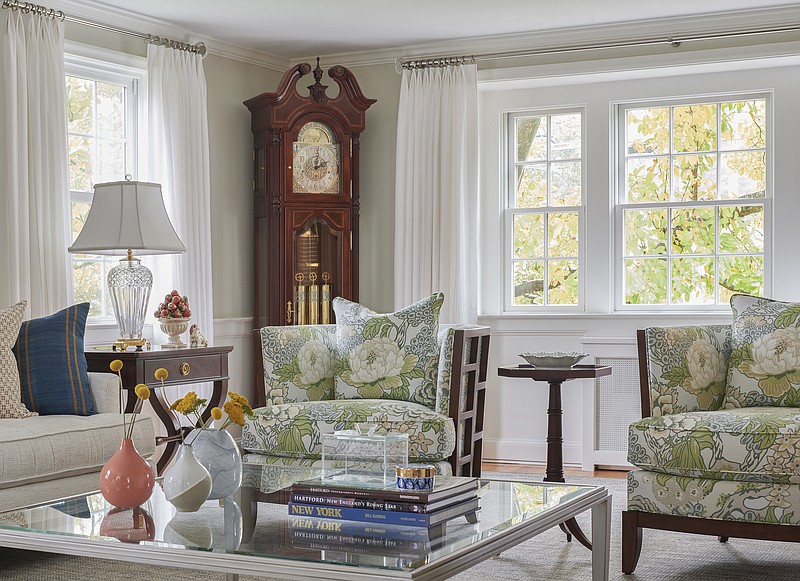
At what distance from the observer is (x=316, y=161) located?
19.9 ft

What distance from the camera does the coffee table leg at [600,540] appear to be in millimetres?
2672

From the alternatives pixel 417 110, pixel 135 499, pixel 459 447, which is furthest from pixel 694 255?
pixel 135 499

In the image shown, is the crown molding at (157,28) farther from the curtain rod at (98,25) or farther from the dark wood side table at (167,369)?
the dark wood side table at (167,369)

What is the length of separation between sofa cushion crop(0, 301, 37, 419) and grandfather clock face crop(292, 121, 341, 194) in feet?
7.78

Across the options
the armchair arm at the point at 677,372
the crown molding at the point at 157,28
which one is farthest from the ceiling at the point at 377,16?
the armchair arm at the point at 677,372

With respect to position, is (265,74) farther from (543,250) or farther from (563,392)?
(563,392)

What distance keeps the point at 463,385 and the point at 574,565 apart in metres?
0.85

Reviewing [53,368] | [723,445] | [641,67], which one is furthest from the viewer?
[641,67]

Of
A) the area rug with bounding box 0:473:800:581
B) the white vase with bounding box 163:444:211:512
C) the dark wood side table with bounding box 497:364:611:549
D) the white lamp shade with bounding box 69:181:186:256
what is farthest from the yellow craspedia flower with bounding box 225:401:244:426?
the white lamp shade with bounding box 69:181:186:256

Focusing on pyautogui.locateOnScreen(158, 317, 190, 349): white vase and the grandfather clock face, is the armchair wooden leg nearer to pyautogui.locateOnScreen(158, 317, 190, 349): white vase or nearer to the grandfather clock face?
pyautogui.locateOnScreen(158, 317, 190, 349): white vase

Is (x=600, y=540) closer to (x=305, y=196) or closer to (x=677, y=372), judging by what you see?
(x=677, y=372)

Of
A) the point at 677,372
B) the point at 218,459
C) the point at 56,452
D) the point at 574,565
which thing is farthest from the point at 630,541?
the point at 56,452

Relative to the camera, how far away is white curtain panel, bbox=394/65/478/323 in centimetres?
597

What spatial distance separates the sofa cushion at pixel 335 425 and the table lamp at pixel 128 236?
0.87m
